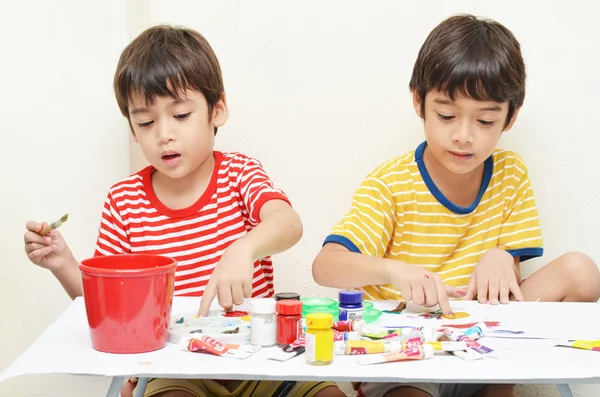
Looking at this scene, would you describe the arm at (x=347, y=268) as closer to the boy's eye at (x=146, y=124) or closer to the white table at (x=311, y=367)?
the white table at (x=311, y=367)

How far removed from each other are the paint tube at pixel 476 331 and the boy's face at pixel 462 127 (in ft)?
1.42

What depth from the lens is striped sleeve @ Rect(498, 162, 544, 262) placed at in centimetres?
136

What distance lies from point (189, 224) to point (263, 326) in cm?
53

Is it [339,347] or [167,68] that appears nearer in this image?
[339,347]

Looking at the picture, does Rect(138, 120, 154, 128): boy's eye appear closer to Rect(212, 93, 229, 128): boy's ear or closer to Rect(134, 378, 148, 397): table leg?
Rect(212, 93, 229, 128): boy's ear

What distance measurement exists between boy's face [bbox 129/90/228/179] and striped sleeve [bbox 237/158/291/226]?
0.09 metres

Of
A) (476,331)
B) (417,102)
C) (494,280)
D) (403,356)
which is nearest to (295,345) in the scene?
(403,356)

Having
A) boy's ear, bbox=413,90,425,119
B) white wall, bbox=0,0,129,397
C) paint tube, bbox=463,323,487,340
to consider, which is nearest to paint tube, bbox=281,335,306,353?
paint tube, bbox=463,323,487,340

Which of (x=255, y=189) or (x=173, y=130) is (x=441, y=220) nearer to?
(x=255, y=189)

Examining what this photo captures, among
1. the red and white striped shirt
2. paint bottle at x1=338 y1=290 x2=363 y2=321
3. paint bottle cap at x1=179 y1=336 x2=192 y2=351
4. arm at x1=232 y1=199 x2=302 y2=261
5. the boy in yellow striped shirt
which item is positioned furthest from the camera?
the red and white striped shirt

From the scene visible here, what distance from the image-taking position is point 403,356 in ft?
2.61

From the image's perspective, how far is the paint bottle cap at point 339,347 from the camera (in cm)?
82

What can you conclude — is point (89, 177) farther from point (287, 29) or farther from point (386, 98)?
point (386, 98)

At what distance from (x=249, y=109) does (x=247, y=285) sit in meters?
0.68
